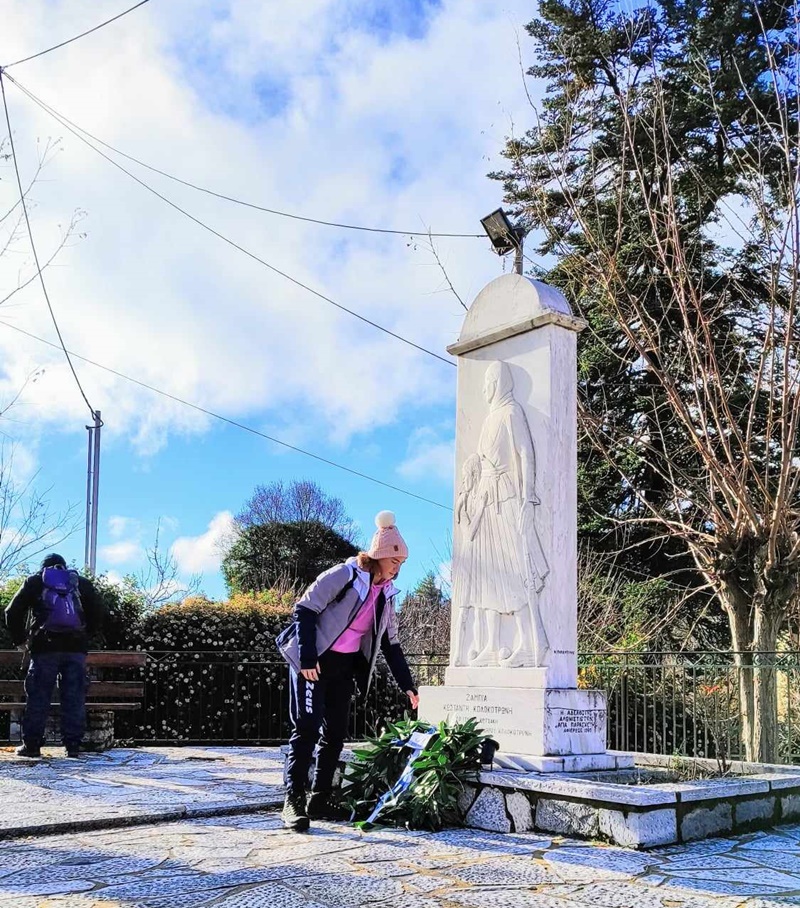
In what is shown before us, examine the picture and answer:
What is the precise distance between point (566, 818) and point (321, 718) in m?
1.57

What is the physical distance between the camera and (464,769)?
6098mm

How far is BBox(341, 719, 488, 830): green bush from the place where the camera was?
588 centimetres

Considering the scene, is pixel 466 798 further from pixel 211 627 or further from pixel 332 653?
pixel 211 627

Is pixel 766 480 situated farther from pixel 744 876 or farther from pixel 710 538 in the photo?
pixel 744 876

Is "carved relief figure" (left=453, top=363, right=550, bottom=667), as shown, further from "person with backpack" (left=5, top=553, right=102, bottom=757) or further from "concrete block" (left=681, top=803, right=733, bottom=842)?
"person with backpack" (left=5, top=553, right=102, bottom=757)

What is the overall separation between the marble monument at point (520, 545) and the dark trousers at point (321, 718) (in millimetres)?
986

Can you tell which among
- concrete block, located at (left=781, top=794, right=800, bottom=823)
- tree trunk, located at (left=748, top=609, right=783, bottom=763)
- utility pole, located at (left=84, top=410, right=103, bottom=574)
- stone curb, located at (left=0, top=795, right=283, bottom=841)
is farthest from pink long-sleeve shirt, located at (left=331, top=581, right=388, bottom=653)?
utility pole, located at (left=84, top=410, right=103, bottom=574)

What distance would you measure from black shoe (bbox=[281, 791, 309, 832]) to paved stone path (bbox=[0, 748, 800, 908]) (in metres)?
0.10

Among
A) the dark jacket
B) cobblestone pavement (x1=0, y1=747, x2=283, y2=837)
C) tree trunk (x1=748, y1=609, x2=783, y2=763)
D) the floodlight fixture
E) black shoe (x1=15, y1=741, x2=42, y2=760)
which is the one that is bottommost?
cobblestone pavement (x1=0, y1=747, x2=283, y2=837)

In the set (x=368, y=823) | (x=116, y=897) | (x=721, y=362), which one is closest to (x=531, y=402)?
(x=368, y=823)

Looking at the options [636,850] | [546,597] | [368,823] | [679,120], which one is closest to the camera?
[636,850]

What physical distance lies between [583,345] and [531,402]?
11332mm

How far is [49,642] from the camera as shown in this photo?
9.49 meters

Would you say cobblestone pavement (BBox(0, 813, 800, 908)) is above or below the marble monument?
below
